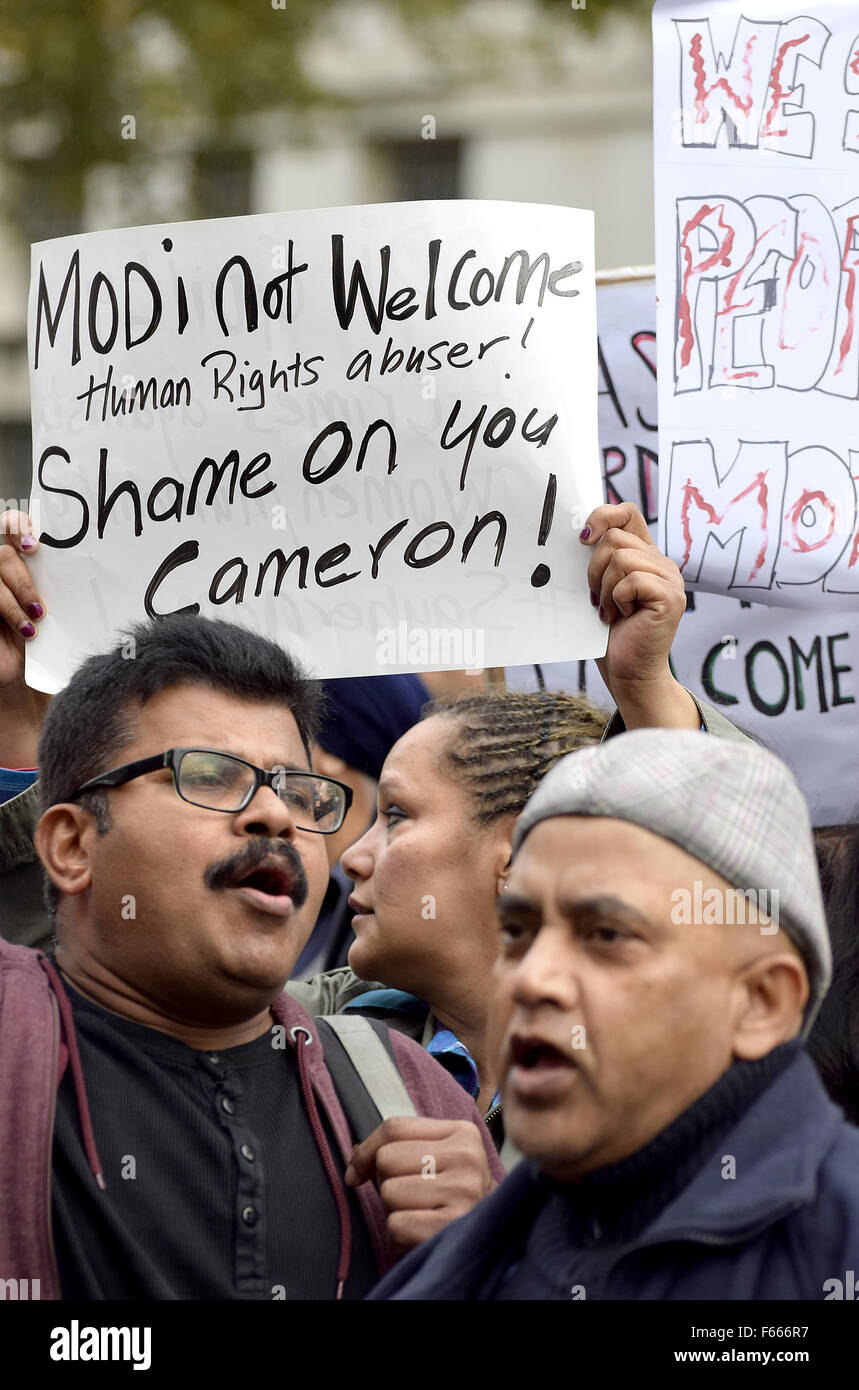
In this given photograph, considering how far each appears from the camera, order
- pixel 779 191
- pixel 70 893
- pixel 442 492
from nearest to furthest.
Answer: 1. pixel 70 893
2. pixel 442 492
3. pixel 779 191

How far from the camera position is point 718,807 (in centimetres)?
149

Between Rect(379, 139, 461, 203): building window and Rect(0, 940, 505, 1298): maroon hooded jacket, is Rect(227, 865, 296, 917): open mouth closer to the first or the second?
Rect(0, 940, 505, 1298): maroon hooded jacket

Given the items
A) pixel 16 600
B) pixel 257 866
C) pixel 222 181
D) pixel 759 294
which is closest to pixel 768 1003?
pixel 257 866

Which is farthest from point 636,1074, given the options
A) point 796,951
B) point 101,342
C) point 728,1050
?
point 101,342

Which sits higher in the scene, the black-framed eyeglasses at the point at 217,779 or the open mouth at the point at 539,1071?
the black-framed eyeglasses at the point at 217,779

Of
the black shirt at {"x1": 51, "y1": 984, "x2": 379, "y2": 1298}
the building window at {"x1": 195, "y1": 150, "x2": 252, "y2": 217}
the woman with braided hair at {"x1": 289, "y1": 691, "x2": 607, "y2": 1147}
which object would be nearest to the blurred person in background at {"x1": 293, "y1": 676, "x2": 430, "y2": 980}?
the woman with braided hair at {"x1": 289, "y1": 691, "x2": 607, "y2": 1147}

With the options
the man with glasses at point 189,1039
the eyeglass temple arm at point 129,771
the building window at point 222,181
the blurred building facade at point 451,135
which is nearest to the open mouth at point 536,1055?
the man with glasses at point 189,1039

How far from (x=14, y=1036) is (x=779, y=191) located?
1.89 m

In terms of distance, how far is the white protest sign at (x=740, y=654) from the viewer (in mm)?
3104

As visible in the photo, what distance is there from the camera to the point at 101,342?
8.06 feet

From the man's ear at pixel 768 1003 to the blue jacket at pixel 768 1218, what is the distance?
36 mm

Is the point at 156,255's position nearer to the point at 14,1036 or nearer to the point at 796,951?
the point at 14,1036

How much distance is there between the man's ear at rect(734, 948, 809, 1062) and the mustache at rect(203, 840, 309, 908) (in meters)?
0.61

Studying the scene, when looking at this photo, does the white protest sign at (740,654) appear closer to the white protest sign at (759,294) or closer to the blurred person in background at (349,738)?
the blurred person in background at (349,738)
